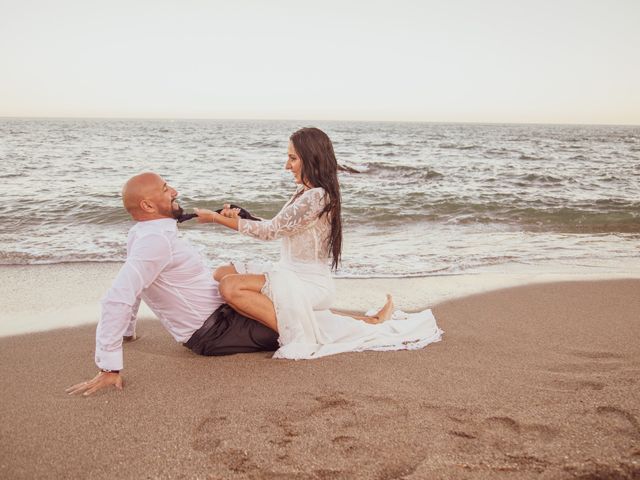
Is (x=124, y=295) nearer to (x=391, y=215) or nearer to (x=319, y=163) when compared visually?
(x=319, y=163)

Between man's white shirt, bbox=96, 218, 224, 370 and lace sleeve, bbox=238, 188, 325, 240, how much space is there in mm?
454

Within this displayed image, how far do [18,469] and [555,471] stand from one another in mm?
2328

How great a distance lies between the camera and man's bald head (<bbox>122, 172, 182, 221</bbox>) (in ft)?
Answer: 10.8

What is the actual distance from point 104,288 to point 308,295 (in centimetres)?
289

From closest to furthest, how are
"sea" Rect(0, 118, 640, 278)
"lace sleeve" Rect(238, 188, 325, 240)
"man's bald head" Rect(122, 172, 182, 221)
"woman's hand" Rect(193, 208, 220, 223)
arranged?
"man's bald head" Rect(122, 172, 182, 221)
"woman's hand" Rect(193, 208, 220, 223)
"lace sleeve" Rect(238, 188, 325, 240)
"sea" Rect(0, 118, 640, 278)

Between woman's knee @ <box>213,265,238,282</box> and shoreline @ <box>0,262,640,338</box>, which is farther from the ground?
woman's knee @ <box>213,265,238,282</box>

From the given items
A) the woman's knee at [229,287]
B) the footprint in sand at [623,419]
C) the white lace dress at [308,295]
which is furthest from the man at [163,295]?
the footprint in sand at [623,419]

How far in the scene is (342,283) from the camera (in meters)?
6.07

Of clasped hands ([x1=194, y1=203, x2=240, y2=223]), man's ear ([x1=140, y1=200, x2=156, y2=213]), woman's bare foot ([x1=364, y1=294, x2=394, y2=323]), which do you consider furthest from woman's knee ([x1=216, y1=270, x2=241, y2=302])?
woman's bare foot ([x1=364, y1=294, x2=394, y2=323])

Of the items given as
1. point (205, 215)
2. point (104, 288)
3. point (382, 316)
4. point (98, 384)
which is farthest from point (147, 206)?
point (104, 288)

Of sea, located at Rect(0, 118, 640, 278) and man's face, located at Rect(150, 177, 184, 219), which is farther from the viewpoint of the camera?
sea, located at Rect(0, 118, 640, 278)

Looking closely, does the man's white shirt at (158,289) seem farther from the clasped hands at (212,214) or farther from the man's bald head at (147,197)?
the clasped hands at (212,214)

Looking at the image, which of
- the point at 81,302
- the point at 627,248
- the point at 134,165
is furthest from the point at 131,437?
the point at 134,165

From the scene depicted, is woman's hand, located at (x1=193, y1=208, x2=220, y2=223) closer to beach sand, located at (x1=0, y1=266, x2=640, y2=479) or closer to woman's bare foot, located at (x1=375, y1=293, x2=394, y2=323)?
beach sand, located at (x1=0, y1=266, x2=640, y2=479)
